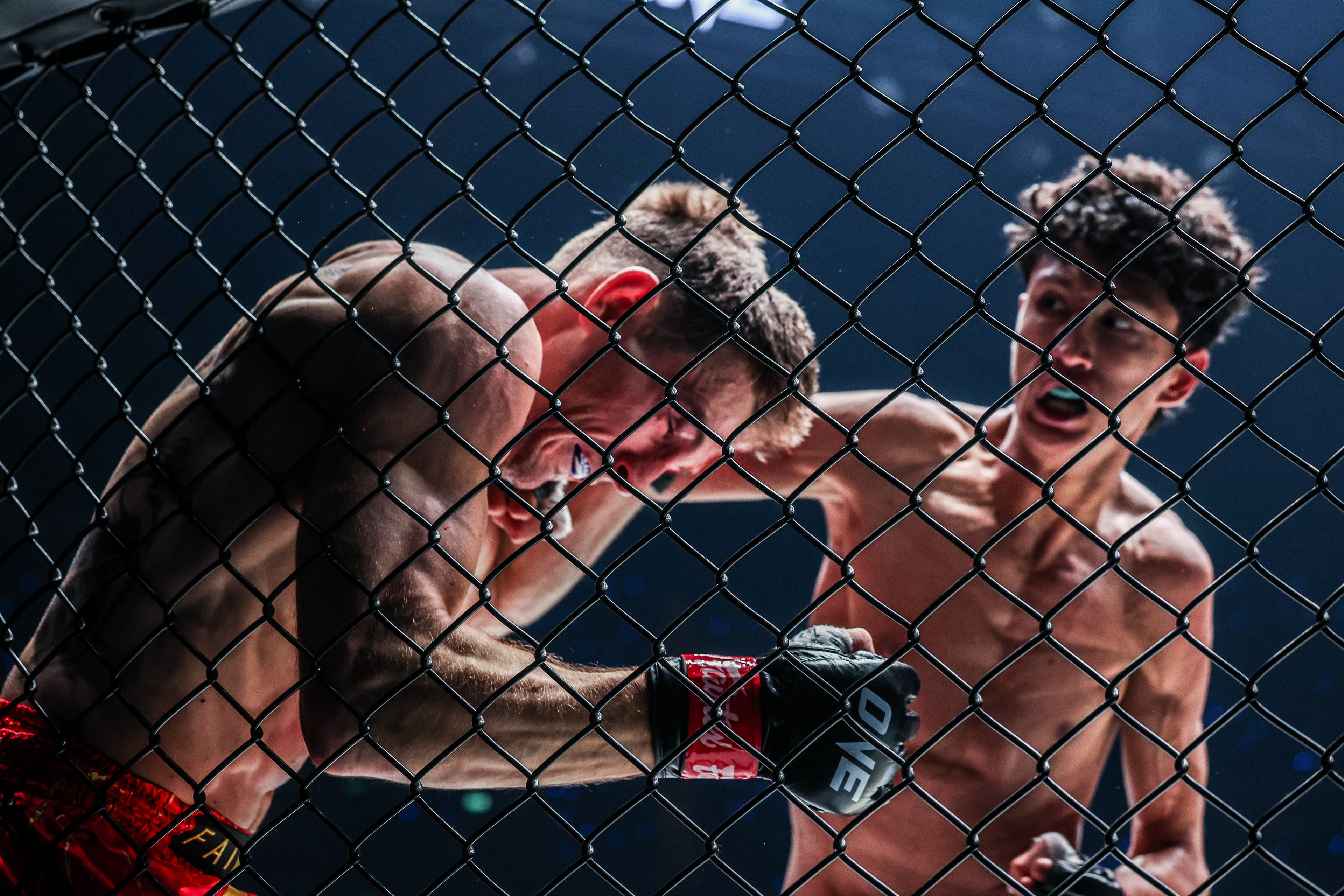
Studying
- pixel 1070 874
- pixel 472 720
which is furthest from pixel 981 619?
pixel 472 720

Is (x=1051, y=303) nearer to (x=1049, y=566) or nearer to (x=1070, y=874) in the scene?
(x=1049, y=566)

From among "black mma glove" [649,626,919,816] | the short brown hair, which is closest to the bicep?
the short brown hair

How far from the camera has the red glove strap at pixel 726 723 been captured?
88 centimetres

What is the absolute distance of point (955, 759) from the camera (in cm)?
203

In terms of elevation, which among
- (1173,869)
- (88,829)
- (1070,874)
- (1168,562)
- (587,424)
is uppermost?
(88,829)

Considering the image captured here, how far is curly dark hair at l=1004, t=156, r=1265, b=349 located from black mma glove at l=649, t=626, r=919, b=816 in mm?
1150

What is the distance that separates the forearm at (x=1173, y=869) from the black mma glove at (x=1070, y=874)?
0.79 feet

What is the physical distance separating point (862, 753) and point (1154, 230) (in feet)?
4.17

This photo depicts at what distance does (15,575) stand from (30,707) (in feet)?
10.2

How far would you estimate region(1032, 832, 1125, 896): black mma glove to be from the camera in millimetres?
1483

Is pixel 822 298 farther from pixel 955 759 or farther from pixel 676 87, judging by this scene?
pixel 955 759

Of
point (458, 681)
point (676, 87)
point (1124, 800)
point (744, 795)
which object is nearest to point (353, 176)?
point (676, 87)

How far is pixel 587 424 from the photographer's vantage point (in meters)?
1.46

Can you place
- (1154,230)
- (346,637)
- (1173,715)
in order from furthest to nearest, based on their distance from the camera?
(1173,715), (1154,230), (346,637)
